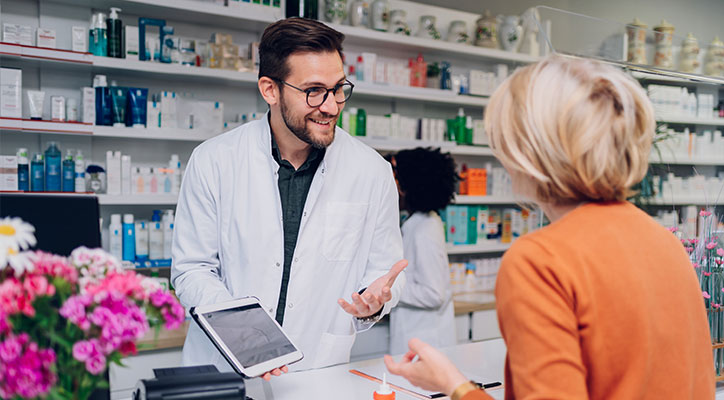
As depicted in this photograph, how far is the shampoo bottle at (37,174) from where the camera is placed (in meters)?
3.11

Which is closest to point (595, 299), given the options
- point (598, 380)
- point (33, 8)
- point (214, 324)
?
point (598, 380)

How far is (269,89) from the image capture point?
204cm

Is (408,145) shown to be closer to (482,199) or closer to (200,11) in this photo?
(482,199)

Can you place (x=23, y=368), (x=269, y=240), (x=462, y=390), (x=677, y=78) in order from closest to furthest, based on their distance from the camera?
(x=23, y=368), (x=462, y=390), (x=269, y=240), (x=677, y=78)

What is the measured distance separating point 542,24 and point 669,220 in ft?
2.63

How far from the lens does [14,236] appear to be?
789 millimetres

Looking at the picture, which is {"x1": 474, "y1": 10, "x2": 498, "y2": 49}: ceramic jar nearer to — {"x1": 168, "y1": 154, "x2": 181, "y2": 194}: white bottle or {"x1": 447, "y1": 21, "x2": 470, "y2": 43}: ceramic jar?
{"x1": 447, "y1": 21, "x2": 470, "y2": 43}: ceramic jar

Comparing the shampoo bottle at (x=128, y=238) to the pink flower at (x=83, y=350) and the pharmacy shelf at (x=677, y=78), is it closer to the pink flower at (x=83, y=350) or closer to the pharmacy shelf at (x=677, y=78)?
the pharmacy shelf at (x=677, y=78)

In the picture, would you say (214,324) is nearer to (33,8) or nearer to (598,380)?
(598,380)

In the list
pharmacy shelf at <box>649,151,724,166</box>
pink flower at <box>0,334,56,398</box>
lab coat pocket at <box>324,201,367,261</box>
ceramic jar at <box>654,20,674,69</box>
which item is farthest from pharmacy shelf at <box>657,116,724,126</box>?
pink flower at <box>0,334,56,398</box>

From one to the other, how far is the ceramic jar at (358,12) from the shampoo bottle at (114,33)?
1.56 metres

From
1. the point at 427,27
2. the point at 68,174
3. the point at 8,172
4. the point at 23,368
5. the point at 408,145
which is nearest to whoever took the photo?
the point at 23,368

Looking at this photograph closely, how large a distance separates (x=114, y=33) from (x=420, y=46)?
210cm

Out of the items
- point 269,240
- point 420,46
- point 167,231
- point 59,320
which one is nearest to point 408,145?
point 420,46
